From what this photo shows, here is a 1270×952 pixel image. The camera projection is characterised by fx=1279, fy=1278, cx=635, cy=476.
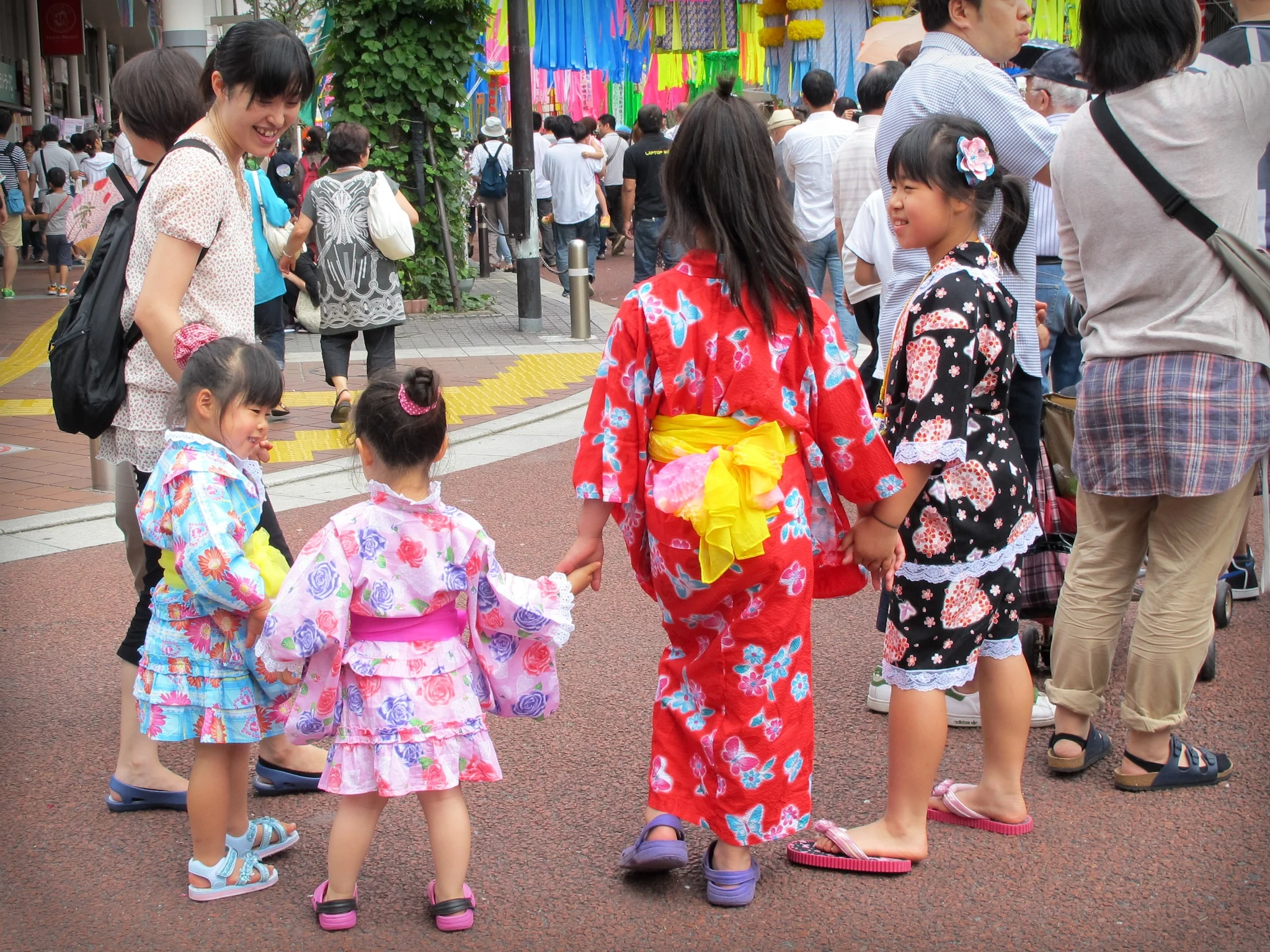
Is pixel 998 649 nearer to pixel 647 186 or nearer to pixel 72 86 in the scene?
pixel 647 186

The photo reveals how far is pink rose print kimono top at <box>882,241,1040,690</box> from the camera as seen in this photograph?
2893 mm

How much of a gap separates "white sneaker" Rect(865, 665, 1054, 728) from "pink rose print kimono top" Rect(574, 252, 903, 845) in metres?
1.11

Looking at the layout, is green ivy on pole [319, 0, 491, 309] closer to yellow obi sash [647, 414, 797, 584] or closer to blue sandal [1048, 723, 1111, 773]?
blue sandal [1048, 723, 1111, 773]

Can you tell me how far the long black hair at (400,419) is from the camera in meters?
2.69

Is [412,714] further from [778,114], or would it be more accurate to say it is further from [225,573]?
[778,114]

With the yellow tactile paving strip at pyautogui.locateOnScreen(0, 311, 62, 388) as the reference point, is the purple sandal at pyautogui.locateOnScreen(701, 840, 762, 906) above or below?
below

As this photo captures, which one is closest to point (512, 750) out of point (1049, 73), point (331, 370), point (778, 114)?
point (1049, 73)

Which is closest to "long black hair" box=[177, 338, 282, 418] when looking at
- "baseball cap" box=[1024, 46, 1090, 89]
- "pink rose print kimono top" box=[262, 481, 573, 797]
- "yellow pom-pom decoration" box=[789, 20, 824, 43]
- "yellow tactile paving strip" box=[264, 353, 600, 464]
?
"pink rose print kimono top" box=[262, 481, 573, 797]

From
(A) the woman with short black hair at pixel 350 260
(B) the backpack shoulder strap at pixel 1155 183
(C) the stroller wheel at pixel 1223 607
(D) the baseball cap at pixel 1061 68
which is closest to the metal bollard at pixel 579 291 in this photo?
(A) the woman with short black hair at pixel 350 260

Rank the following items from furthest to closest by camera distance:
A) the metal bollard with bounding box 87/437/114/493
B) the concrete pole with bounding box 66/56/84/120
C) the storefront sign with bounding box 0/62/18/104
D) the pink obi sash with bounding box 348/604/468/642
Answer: the concrete pole with bounding box 66/56/84/120
the storefront sign with bounding box 0/62/18/104
the metal bollard with bounding box 87/437/114/493
the pink obi sash with bounding box 348/604/468/642

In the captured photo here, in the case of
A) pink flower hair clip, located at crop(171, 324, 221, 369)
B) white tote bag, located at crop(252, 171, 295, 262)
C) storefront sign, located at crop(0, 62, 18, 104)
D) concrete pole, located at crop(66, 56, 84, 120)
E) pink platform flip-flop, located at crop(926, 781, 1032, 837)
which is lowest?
pink platform flip-flop, located at crop(926, 781, 1032, 837)

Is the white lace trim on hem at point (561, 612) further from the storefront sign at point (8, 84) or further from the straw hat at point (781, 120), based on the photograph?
the storefront sign at point (8, 84)

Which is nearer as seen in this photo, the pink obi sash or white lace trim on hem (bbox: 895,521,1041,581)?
the pink obi sash

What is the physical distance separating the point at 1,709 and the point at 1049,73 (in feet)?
15.4
